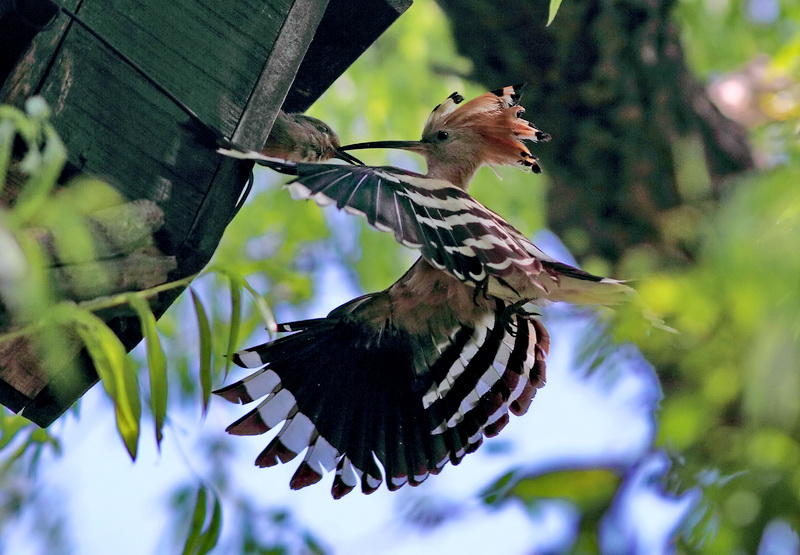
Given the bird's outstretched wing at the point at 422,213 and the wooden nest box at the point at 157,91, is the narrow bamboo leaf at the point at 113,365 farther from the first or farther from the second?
the bird's outstretched wing at the point at 422,213

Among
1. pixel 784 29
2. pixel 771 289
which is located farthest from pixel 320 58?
pixel 784 29

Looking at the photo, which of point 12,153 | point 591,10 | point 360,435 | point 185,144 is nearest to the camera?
point 12,153

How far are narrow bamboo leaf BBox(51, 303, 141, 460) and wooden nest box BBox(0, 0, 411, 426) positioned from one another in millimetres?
220

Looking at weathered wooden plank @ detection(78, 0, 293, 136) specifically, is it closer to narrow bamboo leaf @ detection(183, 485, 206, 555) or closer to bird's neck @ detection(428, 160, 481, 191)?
narrow bamboo leaf @ detection(183, 485, 206, 555)

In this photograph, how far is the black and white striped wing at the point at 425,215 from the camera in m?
1.43

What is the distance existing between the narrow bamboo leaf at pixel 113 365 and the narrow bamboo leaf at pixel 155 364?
2 centimetres

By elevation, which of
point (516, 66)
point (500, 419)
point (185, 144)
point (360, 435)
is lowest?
point (500, 419)

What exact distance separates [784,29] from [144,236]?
10.2 feet

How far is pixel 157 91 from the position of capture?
57.7 inches

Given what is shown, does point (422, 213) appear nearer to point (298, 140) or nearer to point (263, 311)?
point (263, 311)

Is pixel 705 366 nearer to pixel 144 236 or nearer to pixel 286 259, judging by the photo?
pixel 144 236

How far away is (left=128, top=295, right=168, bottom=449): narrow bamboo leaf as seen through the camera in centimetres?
126

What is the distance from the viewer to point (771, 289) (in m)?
1.10

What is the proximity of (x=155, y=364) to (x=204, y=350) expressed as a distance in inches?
6.4
